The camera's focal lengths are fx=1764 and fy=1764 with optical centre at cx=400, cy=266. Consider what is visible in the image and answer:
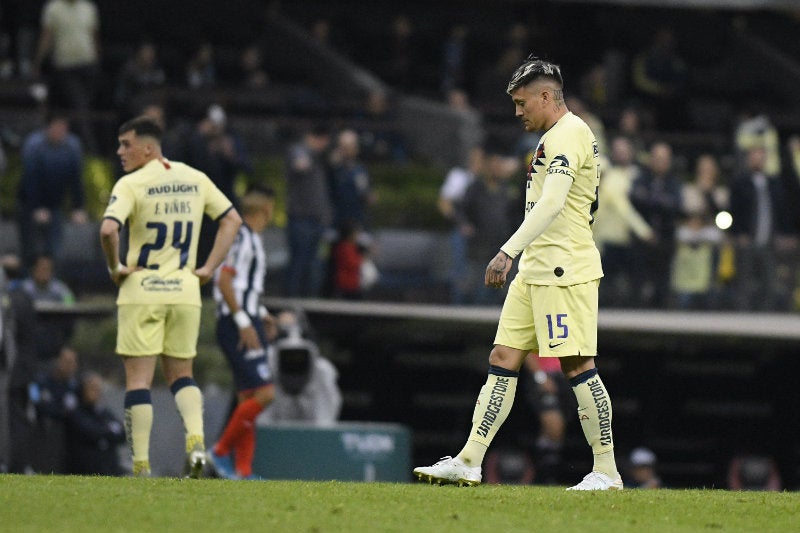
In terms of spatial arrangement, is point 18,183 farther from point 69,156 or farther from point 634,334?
point 634,334

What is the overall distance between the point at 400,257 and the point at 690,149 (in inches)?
213

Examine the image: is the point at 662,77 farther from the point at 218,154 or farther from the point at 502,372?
the point at 502,372

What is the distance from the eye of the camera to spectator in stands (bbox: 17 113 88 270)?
1744cm

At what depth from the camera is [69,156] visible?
17734mm

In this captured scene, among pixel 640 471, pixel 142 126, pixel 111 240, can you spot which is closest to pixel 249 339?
pixel 142 126

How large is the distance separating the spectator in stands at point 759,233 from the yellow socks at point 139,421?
9.07m

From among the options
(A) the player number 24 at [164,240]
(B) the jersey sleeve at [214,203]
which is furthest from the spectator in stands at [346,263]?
(A) the player number 24 at [164,240]

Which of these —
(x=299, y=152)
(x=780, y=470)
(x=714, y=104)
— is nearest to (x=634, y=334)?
(x=780, y=470)

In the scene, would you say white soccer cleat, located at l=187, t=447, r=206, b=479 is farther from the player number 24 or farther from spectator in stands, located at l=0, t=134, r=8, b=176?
spectator in stands, located at l=0, t=134, r=8, b=176

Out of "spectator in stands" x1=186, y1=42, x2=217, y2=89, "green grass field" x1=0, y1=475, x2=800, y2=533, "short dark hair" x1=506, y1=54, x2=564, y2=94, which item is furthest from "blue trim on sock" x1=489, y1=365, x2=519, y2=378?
"spectator in stands" x1=186, y1=42, x2=217, y2=89

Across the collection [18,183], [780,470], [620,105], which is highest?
[620,105]

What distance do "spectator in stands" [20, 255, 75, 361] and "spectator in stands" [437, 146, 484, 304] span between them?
3.88 m

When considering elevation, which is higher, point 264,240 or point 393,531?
point 264,240

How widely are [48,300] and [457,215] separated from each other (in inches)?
173
